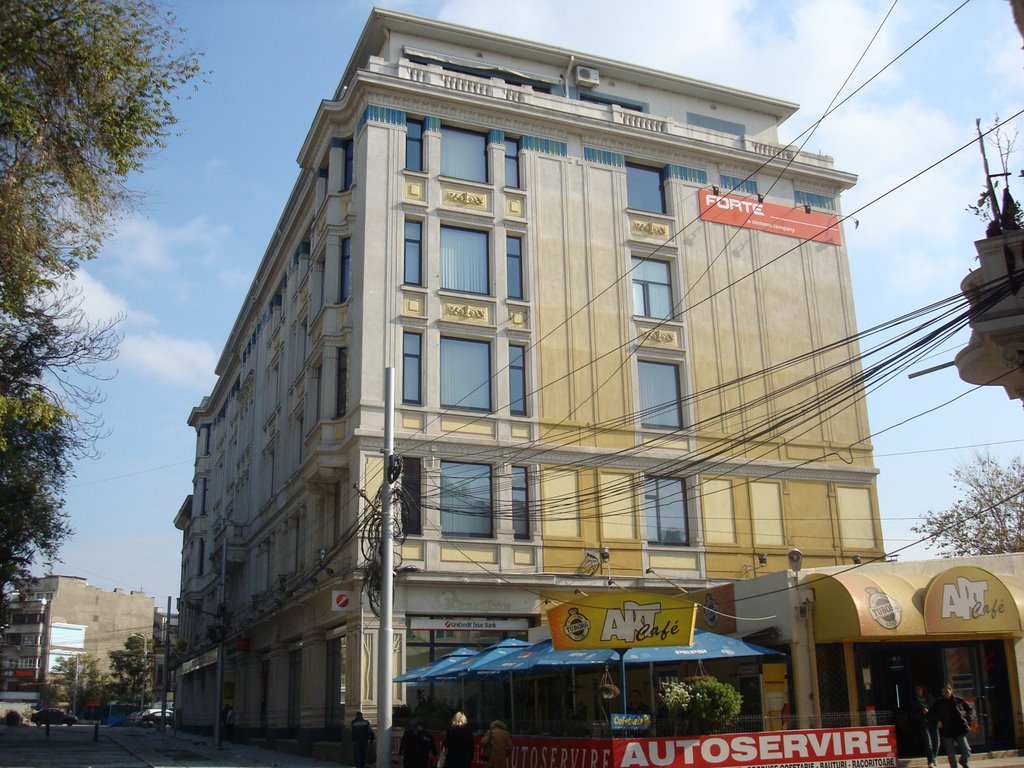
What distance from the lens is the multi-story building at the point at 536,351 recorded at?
3059 centimetres

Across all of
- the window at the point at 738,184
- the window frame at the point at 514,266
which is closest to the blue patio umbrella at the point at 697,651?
the window frame at the point at 514,266

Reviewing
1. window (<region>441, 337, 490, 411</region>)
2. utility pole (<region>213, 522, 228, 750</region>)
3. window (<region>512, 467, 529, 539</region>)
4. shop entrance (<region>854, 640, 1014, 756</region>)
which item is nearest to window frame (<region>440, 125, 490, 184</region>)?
window (<region>441, 337, 490, 411</region>)

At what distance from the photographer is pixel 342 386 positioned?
33.0 metres

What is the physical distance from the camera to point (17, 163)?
15.1 metres

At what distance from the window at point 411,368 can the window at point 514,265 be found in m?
3.71

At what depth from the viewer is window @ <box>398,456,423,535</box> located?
97.7 ft

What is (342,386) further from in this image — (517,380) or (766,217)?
(766,217)

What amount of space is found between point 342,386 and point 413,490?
15.9 ft

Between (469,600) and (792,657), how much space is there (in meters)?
10.2

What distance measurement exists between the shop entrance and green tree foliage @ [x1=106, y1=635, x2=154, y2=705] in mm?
98838

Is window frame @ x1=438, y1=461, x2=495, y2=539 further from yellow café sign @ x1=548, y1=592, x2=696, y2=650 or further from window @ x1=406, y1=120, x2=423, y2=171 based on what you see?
yellow café sign @ x1=548, y1=592, x2=696, y2=650

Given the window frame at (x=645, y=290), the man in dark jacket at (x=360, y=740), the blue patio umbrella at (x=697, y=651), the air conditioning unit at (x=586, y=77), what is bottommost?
the man in dark jacket at (x=360, y=740)

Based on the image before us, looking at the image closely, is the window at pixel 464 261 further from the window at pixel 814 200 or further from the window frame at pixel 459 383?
the window at pixel 814 200

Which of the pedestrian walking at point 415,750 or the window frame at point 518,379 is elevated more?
the window frame at point 518,379
